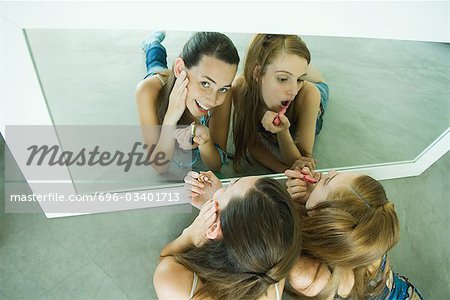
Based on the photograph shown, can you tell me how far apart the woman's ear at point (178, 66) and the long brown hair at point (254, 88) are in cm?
16

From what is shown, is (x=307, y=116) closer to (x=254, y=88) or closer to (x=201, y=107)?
(x=254, y=88)

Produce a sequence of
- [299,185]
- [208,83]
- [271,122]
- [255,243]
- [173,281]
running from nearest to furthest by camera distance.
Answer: [255,243] < [208,83] < [173,281] < [271,122] < [299,185]

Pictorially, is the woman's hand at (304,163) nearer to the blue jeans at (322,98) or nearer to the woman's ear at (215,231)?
the blue jeans at (322,98)

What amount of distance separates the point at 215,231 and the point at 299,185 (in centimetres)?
46

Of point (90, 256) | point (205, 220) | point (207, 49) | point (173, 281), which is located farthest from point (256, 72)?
point (90, 256)

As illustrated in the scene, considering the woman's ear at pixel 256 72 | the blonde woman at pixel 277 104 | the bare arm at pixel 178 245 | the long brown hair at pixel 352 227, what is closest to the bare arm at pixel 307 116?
the blonde woman at pixel 277 104

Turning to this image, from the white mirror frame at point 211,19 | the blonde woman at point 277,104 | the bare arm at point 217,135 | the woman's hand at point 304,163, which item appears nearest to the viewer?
the white mirror frame at point 211,19

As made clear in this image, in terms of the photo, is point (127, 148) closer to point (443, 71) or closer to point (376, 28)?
point (376, 28)

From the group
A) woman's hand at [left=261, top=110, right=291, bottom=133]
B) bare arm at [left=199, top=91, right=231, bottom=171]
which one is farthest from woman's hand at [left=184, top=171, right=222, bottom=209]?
woman's hand at [left=261, top=110, right=291, bottom=133]

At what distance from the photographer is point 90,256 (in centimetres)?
135

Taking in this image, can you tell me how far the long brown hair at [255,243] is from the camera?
883 mm

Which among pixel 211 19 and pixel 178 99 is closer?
pixel 211 19

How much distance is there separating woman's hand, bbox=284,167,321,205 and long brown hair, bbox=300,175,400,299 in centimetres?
16

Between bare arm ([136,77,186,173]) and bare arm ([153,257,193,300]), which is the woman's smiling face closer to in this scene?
bare arm ([136,77,186,173])
